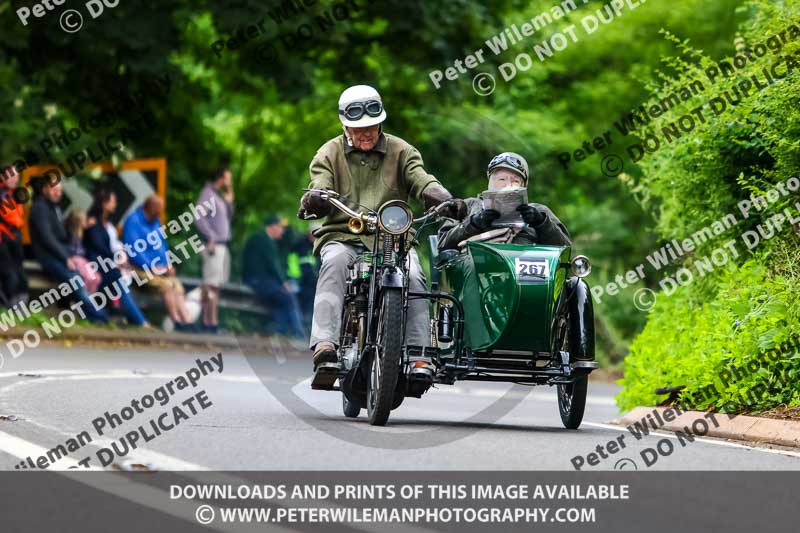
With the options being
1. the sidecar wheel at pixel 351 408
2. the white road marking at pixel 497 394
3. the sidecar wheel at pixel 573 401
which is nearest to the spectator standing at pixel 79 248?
the white road marking at pixel 497 394

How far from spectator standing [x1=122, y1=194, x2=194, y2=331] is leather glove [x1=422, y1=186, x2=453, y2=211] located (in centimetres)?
1260

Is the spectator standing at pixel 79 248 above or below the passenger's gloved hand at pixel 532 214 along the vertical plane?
above

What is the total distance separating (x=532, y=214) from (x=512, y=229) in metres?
0.19

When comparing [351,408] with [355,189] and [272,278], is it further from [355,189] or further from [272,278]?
[272,278]

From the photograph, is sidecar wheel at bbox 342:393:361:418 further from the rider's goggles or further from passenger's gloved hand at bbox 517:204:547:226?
the rider's goggles

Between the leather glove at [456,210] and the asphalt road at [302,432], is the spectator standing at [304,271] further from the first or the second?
the leather glove at [456,210]

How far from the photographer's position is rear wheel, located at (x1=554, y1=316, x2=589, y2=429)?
395 inches

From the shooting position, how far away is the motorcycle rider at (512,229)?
396 inches

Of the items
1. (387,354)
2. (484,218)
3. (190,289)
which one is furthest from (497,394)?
(190,289)

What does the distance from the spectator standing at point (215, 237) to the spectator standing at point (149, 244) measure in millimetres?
667

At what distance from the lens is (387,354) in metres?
9.28

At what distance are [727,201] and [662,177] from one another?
840mm

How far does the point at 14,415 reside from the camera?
962cm

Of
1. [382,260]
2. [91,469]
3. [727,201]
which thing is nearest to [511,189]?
[382,260]
